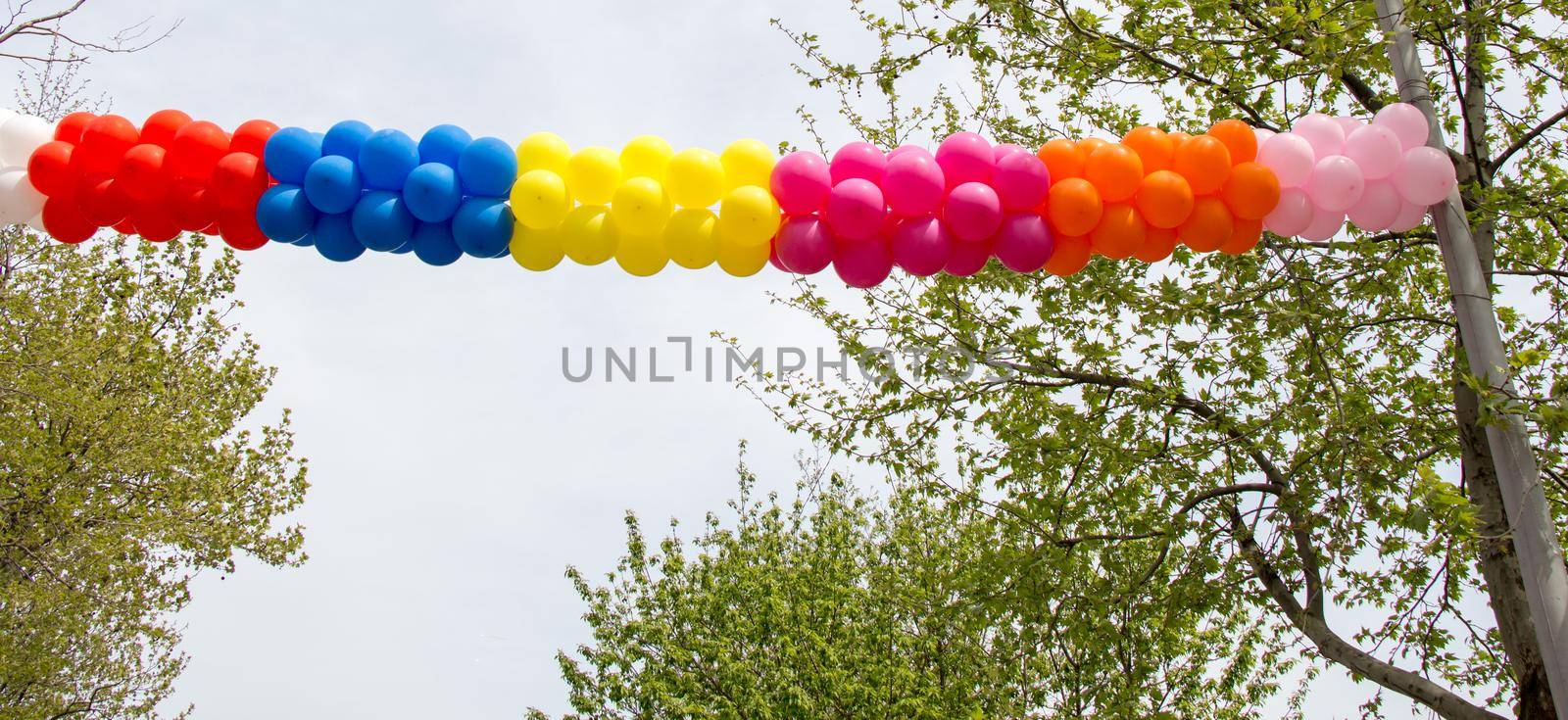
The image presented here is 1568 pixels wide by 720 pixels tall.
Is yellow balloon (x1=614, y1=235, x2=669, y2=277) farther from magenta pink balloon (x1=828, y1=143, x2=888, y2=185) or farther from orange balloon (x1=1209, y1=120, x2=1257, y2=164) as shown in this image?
orange balloon (x1=1209, y1=120, x2=1257, y2=164)

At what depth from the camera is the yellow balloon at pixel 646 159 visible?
3.84 m

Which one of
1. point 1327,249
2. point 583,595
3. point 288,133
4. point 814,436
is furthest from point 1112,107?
point 583,595

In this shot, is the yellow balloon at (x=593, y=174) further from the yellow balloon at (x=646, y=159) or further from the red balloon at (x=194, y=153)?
the red balloon at (x=194, y=153)

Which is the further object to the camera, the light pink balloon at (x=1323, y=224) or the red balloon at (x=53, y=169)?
the light pink balloon at (x=1323, y=224)

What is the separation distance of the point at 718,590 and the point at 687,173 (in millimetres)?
8592

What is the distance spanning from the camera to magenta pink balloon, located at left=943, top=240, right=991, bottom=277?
12.7 ft

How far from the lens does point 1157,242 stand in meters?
4.00

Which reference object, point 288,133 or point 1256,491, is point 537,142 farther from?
point 1256,491

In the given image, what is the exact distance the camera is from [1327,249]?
6.02 metres

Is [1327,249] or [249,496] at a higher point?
[1327,249]

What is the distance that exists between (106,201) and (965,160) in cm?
285

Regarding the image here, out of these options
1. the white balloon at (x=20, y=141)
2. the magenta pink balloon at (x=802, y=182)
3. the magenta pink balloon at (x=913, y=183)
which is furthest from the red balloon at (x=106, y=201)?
the magenta pink balloon at (x=913, y=183)

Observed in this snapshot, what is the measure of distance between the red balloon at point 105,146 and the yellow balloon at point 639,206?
1674 mm

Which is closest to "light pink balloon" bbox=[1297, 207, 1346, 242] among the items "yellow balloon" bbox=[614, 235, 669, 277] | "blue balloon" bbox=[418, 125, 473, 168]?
"yellow balloon" bbox=[614, 235, 669, 277]
